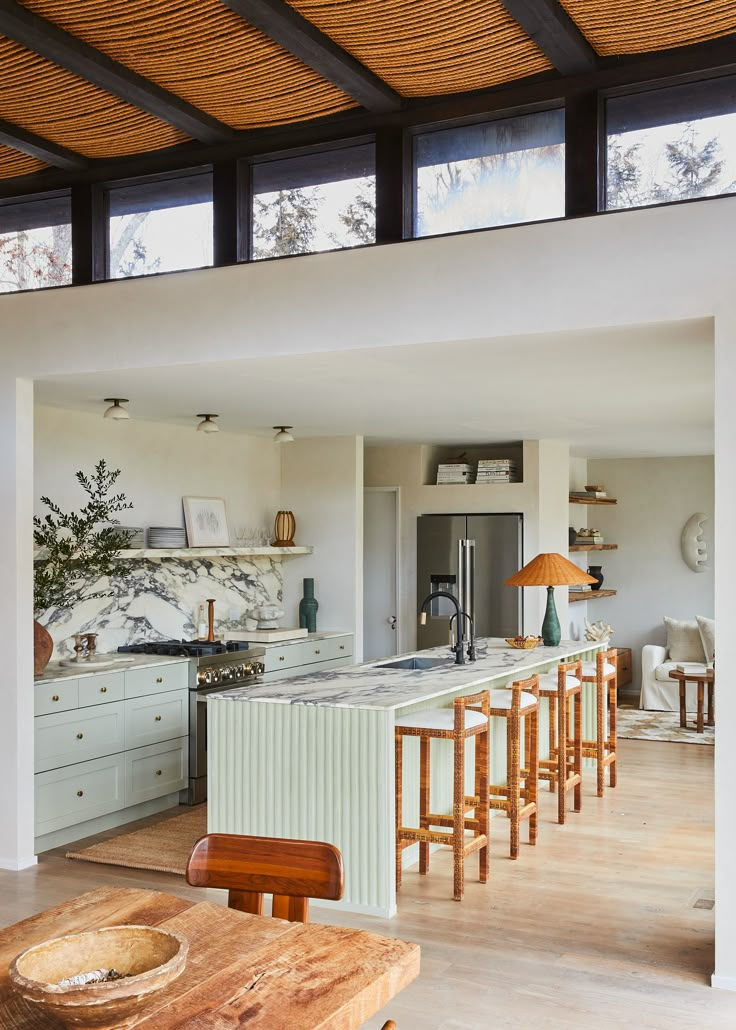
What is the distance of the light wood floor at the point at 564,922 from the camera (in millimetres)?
3506

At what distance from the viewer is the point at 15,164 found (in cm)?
518

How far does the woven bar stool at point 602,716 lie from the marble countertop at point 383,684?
302 millimetres

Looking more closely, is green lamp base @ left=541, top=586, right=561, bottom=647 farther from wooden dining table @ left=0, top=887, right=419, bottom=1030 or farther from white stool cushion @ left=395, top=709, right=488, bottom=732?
wooden dining table @ left=0, top=887, right=419, bottom=1030

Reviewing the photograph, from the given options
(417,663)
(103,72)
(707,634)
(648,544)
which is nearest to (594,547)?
(648,544)

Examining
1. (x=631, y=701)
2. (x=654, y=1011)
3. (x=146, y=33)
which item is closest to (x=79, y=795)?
(x=654, y=1011)

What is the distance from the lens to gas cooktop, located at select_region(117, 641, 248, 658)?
21.2 ft

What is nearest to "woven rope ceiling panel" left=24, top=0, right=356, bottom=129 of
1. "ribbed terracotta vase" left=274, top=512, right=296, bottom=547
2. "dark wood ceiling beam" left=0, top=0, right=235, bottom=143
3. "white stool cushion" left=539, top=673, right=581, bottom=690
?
"dark wood ceiling beam" left=0, top=0, right=235, bottom=143

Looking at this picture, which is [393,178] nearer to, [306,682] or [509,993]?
[306,682]

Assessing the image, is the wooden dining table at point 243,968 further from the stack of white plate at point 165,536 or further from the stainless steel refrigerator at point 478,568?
the stainless steel refrigerator at point 478,568

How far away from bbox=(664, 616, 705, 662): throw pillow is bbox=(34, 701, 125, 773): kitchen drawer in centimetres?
563

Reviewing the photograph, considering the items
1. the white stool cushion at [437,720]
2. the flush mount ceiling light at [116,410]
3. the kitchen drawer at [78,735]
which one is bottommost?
the kitchen drawer at [78,735]

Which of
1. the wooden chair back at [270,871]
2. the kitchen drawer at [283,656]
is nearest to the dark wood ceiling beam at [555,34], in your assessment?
the wooden chair back at [270,871]

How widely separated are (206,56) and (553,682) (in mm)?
4140

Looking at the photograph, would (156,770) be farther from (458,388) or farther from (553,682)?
(458,388)
